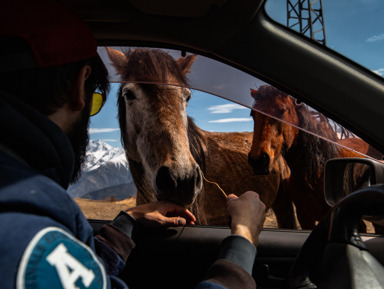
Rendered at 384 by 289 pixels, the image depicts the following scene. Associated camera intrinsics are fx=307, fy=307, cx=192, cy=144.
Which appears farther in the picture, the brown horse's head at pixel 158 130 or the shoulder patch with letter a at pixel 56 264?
the brown horse's head at pixel 158 130

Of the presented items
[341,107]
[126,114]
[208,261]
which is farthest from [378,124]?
[126,114]

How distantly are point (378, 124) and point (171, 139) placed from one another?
193 cm

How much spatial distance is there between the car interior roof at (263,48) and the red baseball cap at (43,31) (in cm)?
44

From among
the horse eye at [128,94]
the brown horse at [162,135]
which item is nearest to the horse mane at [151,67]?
the brown horse at [162,135]

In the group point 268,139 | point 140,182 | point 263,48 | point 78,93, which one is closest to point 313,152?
point 268,139

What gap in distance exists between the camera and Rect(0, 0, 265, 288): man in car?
424 millimetres

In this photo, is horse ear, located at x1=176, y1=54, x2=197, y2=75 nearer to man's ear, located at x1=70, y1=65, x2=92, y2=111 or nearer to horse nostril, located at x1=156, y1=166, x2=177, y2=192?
man's ear, located at x1=70, y1=65, x2=92, y2=111

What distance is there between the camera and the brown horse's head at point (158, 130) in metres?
1.56

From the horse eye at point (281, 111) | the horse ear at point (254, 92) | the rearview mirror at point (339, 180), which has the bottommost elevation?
the rearview mirror at point (339, 180)

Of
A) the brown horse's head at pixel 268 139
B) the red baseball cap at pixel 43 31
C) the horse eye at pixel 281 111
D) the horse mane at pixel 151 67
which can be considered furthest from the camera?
the brown horse's head at pixel 268 139

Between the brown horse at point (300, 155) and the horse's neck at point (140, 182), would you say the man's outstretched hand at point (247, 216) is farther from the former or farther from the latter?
the brown horse at point (300, 155)

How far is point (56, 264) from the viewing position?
0.44m

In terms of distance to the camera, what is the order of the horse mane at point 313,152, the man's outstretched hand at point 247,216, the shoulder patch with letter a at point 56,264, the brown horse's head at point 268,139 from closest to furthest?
the shoulder patch with letter a at point 56,264, the man's outstretched hand at point 247,216, the horse mane at point 313,152, the brown horse's head at point 268,139

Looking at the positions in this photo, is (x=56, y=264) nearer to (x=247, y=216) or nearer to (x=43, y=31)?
(x=43, y=31)
